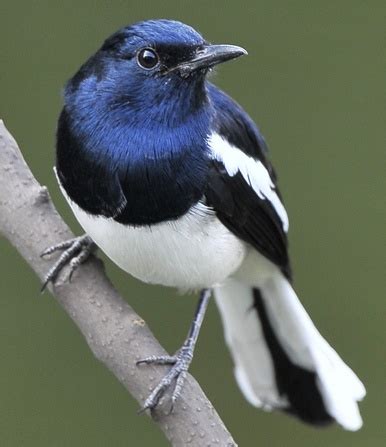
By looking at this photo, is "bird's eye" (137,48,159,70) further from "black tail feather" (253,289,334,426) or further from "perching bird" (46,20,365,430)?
"black tail feather" (253,289,334,426)

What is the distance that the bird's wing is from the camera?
99.5 inches

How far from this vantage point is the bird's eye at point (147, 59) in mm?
2424

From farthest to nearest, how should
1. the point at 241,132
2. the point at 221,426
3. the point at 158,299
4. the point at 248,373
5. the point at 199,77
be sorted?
the point at 158,299
the point at 248,373
the point at 241,132
the point at 199,77
the point at 221,426

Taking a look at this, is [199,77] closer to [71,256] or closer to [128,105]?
[128,105]

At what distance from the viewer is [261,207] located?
270 centimetres

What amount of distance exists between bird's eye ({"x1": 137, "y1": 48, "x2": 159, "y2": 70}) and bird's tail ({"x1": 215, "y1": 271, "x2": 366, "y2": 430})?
Result: 0.72 metres

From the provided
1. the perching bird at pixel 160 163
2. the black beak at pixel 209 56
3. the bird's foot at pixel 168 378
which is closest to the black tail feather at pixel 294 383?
the perching bird at pixel 160 163

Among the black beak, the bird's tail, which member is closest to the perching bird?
the black beak

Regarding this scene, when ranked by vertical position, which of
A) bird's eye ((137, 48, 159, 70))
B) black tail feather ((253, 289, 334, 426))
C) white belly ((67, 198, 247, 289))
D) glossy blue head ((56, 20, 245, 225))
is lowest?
black tail feather ((253, 289, 334, 426))

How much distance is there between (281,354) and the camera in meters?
3.09

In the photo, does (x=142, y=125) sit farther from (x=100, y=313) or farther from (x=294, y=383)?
(x=294, y=383)

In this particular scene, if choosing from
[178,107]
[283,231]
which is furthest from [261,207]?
[178,107]

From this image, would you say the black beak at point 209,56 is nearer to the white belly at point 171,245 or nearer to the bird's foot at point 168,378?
the white belly at point 171,245

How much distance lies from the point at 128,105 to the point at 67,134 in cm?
13
